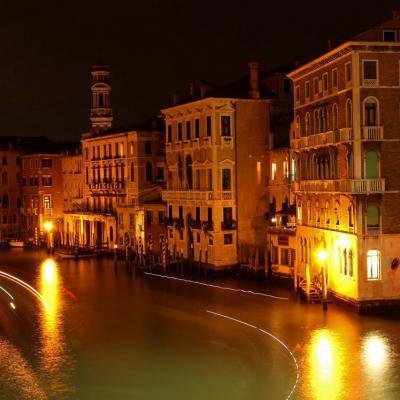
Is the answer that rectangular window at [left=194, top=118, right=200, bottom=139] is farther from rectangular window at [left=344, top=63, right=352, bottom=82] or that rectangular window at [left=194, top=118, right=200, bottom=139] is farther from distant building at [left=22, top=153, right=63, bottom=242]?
distant building at [left=22, top=153, right=63, bottom=242]

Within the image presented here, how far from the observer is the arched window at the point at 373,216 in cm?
3155

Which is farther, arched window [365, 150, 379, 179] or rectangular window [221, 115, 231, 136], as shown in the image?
rectangular window [221, 115, 231, 136]

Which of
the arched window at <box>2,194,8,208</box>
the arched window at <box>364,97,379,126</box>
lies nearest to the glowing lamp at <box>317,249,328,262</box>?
the arched window at <box>364,97,379,126</box>

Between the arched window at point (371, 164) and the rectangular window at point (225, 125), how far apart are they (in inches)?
588

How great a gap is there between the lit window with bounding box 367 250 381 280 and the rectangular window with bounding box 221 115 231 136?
16.0 metres

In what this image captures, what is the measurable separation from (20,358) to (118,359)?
124 inches

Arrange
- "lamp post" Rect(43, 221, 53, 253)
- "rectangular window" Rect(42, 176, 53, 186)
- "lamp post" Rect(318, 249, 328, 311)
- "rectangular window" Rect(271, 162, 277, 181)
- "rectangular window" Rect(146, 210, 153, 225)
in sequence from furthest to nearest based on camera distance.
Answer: "rectangular window" Rect(42, 176, 53, 186)
"lamp post" Rect(43, 221, 53, 253)
"rectangular window" Rect(146, 210, 153, 225)
"rectangular window" Rect(271, 162, 277, 181)
"lamp post" Rect(318, 249, 328, 311)

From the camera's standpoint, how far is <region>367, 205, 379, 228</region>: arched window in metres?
31.5

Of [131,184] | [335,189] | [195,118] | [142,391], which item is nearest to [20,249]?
[131,184]

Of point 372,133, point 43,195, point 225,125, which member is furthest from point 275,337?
point 43,195

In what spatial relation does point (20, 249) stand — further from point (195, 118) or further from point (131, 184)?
point (195, 118)

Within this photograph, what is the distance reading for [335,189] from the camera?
33.2 meters

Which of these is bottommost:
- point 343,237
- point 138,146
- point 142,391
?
point 142,391

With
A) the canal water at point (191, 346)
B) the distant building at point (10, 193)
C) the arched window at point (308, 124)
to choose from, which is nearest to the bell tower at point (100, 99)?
the distant building at point (10, 193)
